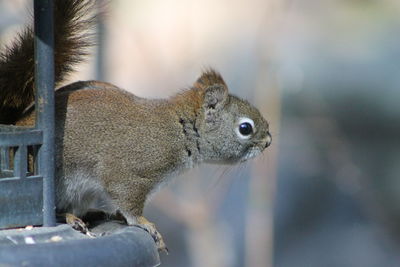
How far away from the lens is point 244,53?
4.37 meters

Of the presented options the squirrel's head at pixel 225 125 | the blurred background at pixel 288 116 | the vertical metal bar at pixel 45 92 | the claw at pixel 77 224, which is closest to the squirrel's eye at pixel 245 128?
the squirrel's head at pixel 225 125

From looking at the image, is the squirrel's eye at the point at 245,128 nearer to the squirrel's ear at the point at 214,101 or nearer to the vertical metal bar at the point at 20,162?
the squirrel's ear at the point at 214,101

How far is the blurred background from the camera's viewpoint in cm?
420

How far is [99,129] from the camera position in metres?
2.20

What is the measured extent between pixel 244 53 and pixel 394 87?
0.77m

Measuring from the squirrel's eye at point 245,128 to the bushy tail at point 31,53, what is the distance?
474 millimetres

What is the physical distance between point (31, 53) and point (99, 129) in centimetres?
22

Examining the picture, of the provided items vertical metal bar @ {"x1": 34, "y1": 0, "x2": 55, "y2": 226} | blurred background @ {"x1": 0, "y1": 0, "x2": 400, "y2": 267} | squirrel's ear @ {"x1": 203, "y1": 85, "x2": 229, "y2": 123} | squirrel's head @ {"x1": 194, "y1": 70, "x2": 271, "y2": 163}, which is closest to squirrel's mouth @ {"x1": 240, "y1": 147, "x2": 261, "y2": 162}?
squirrel's head @ {"x1": 194, "y1": 70, "x2": 271, "y2": 163}

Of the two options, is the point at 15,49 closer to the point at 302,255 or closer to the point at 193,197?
the point at 193,197

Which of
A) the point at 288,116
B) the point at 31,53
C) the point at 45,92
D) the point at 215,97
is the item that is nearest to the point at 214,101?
the point at 215,97

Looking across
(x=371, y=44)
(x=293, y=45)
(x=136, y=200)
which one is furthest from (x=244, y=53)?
(x=136, y=200)

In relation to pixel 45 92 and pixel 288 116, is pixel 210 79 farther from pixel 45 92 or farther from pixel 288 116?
pixel 288 116

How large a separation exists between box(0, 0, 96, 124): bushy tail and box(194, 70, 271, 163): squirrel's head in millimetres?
337

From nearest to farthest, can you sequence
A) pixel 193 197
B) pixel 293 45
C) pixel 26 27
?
1. pixel 26 27
2. pixel 193 197
3. pixel 293 45
